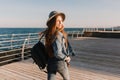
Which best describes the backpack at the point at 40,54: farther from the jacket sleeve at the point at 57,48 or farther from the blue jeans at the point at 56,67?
the jacket sleeve at the point at 57,48

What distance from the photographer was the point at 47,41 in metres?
4.11

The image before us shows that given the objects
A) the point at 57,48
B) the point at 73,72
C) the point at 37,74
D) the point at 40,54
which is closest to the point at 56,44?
the point at 57,48

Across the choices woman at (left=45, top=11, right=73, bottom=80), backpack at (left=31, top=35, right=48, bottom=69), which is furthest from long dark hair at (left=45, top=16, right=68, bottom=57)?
backpack at (left=31, top=35, right=48, bottom=69)

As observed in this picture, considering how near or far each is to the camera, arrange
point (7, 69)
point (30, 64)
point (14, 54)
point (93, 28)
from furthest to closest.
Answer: point (93, 28) < point (14, 54) < point (30, 64) < point (7, 69)

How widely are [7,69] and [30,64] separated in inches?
44.0

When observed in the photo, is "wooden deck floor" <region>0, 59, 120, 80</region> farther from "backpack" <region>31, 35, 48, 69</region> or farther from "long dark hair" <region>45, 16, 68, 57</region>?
"long dark hair" <region>45, 16, 68, 57</region>

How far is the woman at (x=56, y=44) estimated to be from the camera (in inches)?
158

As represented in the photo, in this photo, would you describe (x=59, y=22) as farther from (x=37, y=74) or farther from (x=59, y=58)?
(x=37, y=74)

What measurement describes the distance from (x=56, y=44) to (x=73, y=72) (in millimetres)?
3972

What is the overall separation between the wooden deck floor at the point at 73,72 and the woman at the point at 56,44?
2886mm

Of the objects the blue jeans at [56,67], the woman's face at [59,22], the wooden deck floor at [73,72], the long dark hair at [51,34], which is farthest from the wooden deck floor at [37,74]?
the woman's face at [59,22]

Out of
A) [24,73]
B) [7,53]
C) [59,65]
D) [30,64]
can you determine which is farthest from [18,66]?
[59,65]

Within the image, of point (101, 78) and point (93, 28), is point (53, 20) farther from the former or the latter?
point (93, 28)

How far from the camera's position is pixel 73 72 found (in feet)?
25.7
